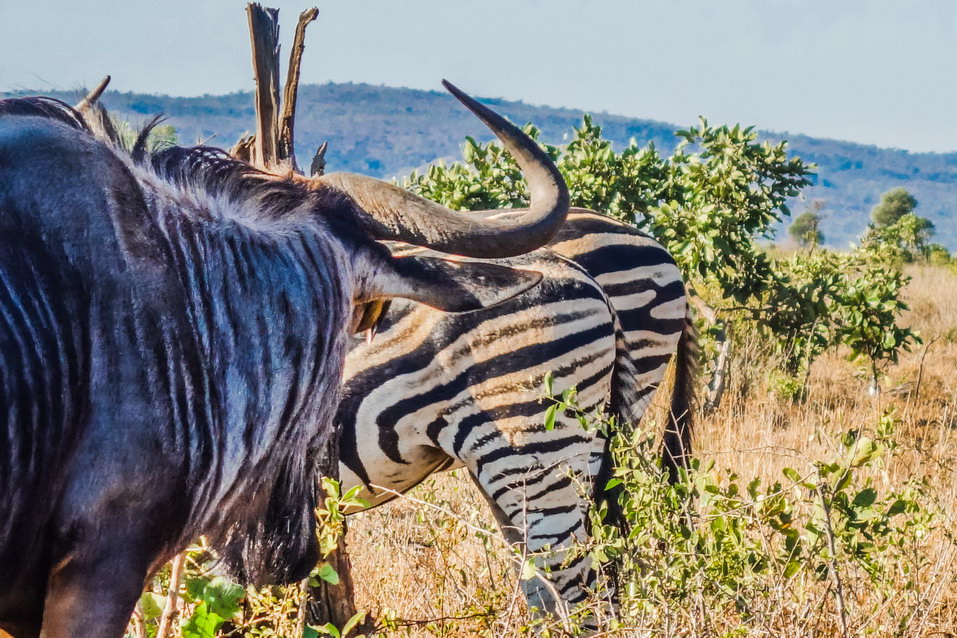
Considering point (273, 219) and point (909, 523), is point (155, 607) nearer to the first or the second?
point (273, 219)

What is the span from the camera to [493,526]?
3.99 metres

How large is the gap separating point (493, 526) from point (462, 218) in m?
1.86

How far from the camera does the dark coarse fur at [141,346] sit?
6.07ft

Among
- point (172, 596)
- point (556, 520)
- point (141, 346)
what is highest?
point (141, 346)

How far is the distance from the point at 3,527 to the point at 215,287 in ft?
2.12

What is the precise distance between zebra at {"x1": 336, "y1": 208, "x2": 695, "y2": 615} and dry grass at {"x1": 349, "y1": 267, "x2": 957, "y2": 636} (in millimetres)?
259

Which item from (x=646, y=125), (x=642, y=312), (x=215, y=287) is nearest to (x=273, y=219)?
(x=215, y=287)

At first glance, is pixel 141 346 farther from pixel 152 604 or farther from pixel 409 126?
pixel 409 126

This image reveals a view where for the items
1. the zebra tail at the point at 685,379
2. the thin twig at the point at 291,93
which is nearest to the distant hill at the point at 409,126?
the zebra tail at the point at 685,379

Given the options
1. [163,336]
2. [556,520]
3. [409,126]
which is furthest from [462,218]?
[409,126]

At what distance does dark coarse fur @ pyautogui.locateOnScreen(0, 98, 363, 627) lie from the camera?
185cm

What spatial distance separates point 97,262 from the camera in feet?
6.31

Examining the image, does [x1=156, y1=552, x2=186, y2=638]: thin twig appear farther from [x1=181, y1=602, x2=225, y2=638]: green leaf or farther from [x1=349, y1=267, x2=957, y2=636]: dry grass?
[x1=349, y1=267, x2=957, y2=636]: dry grass

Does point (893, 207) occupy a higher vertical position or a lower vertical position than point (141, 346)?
lower
